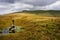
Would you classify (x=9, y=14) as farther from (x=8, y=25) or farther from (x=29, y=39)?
(x=29, y=39)

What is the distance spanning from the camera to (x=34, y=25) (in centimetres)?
151

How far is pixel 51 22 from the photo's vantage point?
5.04ft

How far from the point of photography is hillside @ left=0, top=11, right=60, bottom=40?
1.37m

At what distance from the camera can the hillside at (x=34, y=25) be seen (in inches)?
53.8

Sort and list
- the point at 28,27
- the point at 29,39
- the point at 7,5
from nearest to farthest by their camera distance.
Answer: the point at 29,39 < the point at 28,27 < the point at 7,5

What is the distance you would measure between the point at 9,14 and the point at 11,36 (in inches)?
14.5

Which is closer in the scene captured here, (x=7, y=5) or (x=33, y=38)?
(x=33, y=38)

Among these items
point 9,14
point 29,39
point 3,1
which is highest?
point 3,1

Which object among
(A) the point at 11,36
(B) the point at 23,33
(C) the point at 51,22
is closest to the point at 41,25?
(C) the point at 51,22

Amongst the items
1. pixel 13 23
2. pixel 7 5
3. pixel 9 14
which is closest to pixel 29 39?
pixel 13 23

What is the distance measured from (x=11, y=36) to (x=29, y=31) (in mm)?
200

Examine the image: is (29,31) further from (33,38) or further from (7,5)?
(7,5)

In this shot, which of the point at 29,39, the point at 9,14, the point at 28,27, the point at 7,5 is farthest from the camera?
the point at 7,5

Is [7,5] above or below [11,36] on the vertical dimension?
above
